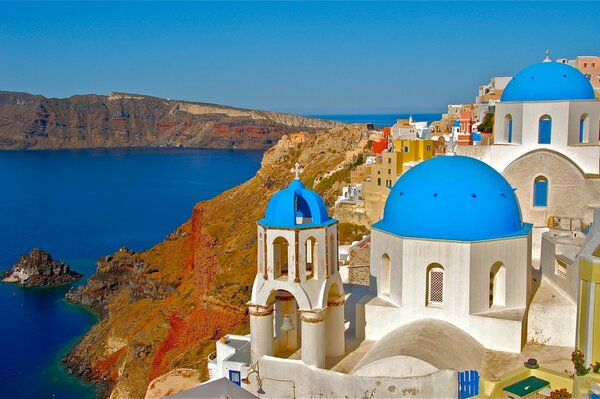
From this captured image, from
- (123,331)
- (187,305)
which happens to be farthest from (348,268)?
(123,331)

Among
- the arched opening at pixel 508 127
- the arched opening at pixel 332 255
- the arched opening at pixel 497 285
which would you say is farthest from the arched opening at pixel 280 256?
the arched opening at pixel 508 127

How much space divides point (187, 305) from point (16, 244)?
3665 centimetres

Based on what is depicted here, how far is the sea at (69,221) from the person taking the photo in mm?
36719

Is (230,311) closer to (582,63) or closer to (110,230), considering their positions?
(582,63)

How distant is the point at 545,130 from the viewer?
61.2 feet

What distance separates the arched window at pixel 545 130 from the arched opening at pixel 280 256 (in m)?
8.94

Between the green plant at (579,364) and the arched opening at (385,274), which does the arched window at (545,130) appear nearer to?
the arched opening at (385,274)

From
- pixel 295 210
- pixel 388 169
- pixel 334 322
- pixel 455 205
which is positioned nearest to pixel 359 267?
pixel 334 322

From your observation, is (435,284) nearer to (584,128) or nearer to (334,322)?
(334,322)

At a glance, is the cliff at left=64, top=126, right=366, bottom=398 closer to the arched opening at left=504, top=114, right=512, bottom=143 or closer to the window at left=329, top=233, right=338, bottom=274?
the window at left=329, top=233, right=338, bottom=274

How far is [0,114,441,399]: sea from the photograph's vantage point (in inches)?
1446

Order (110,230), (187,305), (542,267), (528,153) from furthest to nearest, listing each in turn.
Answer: (110,230)
(187,305)
(528,153)
(542,267)

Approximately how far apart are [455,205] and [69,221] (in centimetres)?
7049

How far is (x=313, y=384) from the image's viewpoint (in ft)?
41.9
